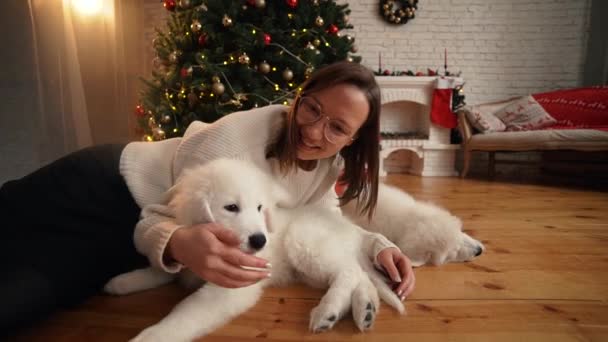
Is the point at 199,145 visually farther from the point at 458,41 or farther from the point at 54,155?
the point at 458,41

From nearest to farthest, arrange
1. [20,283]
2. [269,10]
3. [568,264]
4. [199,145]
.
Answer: [20,283] → [199,145] → [568,264] → [269,10]

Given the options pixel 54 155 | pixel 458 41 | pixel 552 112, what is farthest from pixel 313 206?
pixel 458 41

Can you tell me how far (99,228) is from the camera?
1.15 m

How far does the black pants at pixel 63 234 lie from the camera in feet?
3.10

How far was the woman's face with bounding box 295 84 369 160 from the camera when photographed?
1.14 metres

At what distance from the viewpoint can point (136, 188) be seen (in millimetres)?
1153

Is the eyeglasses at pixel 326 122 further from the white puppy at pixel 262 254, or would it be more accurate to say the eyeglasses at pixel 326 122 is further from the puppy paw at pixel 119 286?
the puppy paw at pixel 119 286

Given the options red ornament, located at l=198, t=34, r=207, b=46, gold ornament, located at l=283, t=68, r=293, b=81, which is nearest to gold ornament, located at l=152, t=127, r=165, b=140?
red ornament, located at l=198, t=34, r=207, b=46

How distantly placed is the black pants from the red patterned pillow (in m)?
4.58

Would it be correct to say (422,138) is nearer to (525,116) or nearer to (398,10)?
(525,116)

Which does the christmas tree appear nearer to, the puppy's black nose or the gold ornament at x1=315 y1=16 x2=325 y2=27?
the gold ornament at x1=315 y1=16 x2=325 y2=27

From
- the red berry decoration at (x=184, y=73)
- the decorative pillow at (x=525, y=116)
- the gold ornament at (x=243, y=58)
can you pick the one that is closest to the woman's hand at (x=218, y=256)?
the gold ornament at (x=243, y=58)

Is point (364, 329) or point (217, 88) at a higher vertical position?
point (217, 88)

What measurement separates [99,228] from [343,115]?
934 millimetres
